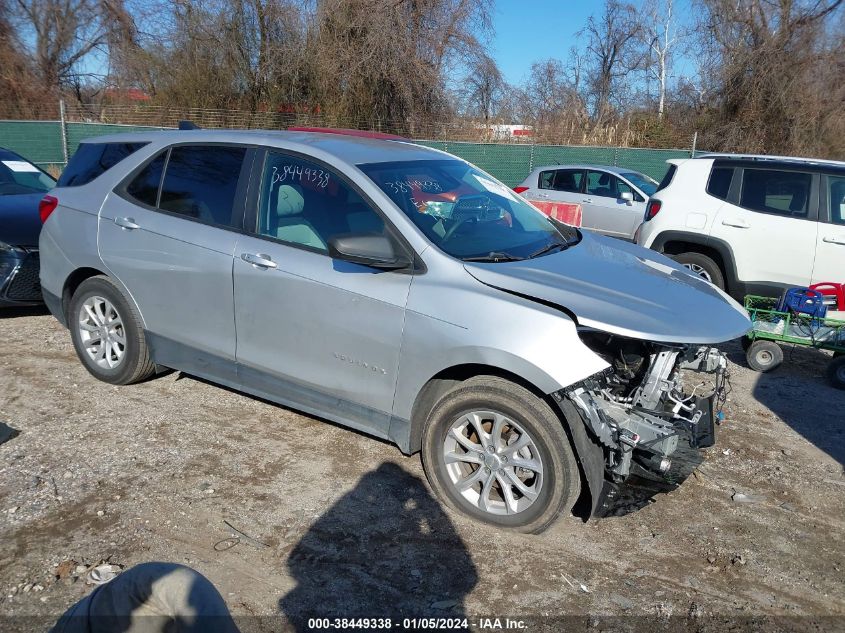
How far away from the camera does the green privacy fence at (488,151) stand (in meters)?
16.8

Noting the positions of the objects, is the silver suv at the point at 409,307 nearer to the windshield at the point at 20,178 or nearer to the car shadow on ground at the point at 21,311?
the car shadow on ground at the point at 21,311

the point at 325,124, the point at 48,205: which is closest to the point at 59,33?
the point at 325,124

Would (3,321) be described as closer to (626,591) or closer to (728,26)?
(626,591)

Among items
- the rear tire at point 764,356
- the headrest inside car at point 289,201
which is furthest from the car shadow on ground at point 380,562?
the rear tire at point 764,356

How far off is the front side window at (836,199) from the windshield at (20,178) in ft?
27.0

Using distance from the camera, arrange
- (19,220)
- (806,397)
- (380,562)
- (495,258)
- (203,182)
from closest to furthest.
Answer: (380,562) < (495,258) < (203,182) < (806,397) < (19,220)

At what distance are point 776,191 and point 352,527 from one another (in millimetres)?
6293

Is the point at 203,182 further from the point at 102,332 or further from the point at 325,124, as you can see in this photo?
the point at 325,124

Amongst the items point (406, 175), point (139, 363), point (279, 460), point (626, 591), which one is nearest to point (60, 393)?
point (139, 363)

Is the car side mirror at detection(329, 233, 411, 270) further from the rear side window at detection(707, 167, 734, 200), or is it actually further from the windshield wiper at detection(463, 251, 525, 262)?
the rear side window at detection(707, 167, 734, 200)

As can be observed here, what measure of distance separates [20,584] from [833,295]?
6.62 m

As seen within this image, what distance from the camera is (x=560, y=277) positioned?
149 inches

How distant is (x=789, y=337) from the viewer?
20.7ft

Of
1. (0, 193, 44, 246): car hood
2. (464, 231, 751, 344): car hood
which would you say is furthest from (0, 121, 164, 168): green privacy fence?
(464, 231, 751, 344): car hood
